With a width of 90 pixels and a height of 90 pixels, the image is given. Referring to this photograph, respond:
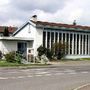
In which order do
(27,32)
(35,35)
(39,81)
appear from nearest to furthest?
(39,81) → (35,35) → (27,32)

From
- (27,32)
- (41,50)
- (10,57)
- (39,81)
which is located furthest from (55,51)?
(39,81)

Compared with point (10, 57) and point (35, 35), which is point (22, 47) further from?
point (10, 57)

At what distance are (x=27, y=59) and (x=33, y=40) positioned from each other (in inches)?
233

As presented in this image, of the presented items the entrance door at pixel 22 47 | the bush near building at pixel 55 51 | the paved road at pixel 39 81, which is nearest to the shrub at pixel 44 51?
the bush near building at pixel 55 51

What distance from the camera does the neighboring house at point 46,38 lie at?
163 ft

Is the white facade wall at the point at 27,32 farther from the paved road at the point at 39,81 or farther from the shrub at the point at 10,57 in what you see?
the paved road at the point at 39,81

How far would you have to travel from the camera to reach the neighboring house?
163 feet

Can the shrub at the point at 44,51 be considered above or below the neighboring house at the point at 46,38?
below

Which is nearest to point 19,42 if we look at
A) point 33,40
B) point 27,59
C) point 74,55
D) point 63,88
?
point 33,40

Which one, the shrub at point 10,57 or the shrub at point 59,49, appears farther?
the shrub at point 59,49

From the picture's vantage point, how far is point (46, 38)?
52000 millimetres

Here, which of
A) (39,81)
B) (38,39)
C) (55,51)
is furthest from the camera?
(55,51)

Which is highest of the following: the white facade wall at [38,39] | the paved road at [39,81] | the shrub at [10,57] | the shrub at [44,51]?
the white facade wall at [38,39]

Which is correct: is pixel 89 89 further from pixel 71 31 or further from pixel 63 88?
pixel 71 31
